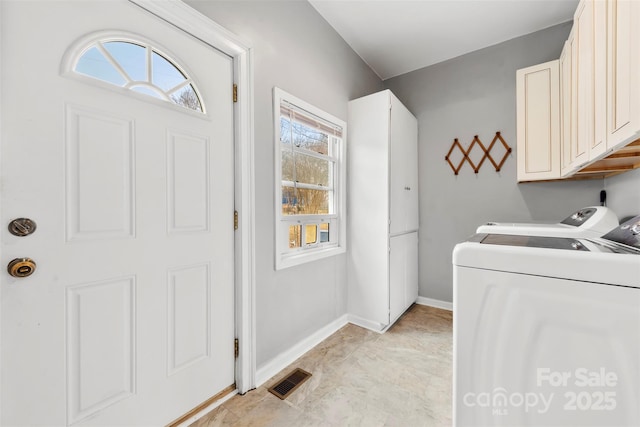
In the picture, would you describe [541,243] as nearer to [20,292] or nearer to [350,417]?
[350,417]

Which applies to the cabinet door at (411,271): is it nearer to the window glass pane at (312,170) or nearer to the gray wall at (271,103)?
the gray wall at (271,103)

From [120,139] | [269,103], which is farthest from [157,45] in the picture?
[269,103]

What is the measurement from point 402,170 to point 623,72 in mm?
1725

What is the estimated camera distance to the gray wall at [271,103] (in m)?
1.70

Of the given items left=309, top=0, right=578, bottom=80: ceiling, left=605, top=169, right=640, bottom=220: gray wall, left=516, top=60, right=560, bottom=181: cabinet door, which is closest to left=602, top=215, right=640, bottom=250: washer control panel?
left=605, top=169, right=640, bottom=220: gray wall

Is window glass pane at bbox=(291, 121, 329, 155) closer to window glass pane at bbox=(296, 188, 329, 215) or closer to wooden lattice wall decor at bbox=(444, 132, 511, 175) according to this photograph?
window glass pane at bbox=(296, 188, 329, 215)

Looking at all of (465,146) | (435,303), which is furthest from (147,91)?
(435,303)

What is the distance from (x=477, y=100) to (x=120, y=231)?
3.24 meters

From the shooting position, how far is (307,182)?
2.23m

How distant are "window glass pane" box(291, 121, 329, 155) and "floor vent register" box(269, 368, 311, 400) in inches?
64.4

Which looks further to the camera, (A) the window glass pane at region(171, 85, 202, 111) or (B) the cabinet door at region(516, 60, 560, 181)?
(B) the cabinet door at region(516, 60, 560, 181)

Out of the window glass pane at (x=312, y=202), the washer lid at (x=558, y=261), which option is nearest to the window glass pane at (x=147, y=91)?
the window glass pane at (x=312, y=202)

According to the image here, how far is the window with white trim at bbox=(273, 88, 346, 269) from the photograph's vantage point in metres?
1.93

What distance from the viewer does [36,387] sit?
96 centimetres
